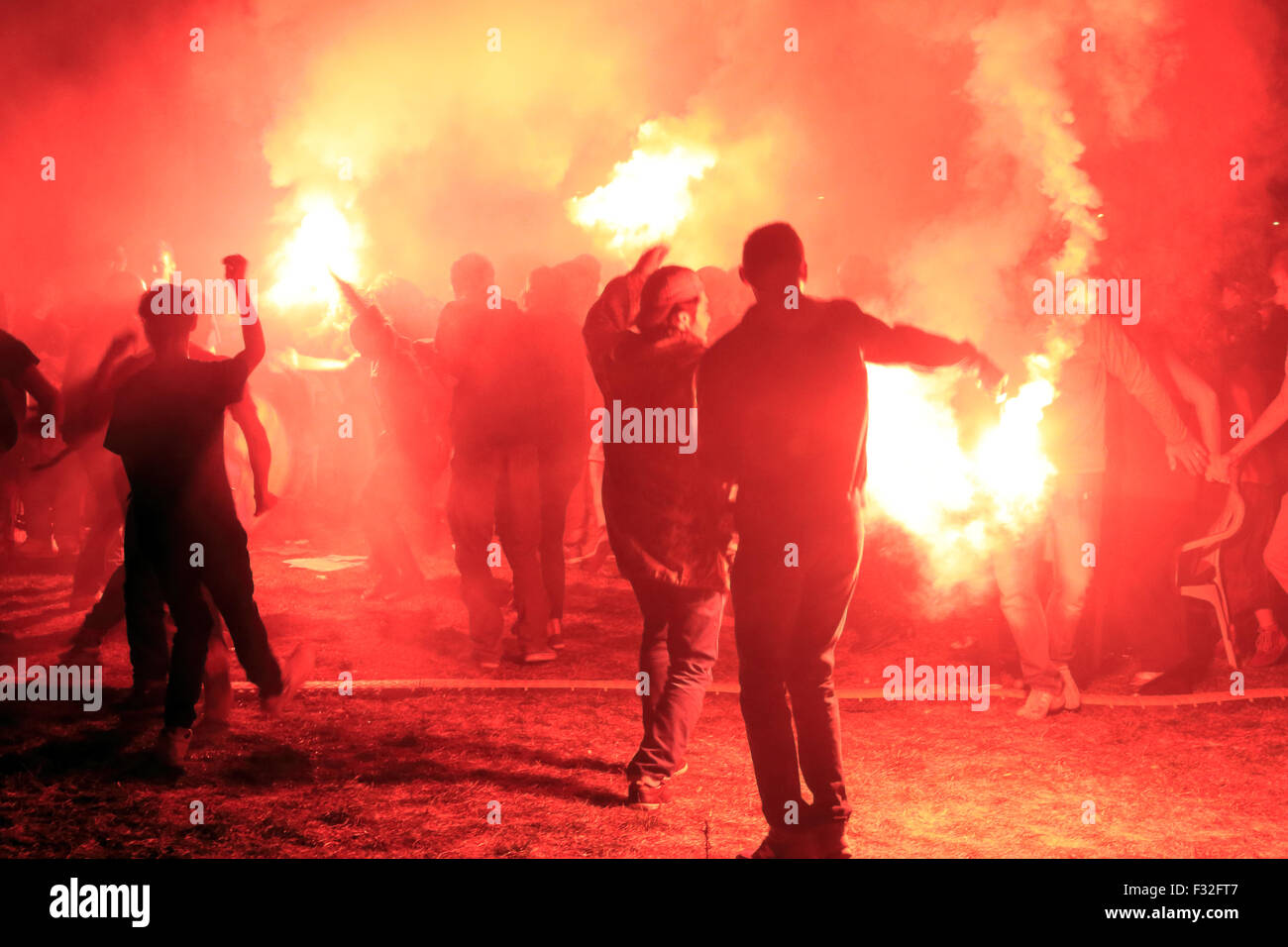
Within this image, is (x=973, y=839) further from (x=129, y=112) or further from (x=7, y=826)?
(x=129, y=112)

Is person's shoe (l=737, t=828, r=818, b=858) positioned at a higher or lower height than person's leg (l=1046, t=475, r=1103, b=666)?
lower

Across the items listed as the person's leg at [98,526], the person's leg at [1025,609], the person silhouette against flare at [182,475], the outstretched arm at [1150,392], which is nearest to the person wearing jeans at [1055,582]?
the person's leg at [1025,609]

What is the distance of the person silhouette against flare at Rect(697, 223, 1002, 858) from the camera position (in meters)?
3.76

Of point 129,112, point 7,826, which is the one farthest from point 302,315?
point 7,826

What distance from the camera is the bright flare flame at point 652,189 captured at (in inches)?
411

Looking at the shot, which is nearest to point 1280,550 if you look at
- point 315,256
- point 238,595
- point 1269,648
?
point 1269,648

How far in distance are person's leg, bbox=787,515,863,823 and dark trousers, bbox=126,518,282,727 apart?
2523 millimetres

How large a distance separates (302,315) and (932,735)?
9980 mm

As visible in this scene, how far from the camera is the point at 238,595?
16.2ft

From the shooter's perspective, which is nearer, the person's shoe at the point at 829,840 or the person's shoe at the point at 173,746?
the person's shoe at the point at 829,840

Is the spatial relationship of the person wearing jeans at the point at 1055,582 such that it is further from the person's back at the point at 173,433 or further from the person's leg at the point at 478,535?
the person's back at the point at 173,433

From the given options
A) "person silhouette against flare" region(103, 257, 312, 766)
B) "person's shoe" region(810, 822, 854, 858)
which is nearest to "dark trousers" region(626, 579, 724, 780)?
"person's shoe" region(810, 822, 854, 858)

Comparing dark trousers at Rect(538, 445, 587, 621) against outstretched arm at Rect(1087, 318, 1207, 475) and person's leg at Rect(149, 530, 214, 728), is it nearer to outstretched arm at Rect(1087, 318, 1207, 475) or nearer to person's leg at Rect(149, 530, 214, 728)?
person's leg at Rect(149, 530, 214, 728)

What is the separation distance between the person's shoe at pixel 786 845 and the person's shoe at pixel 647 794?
66cm
